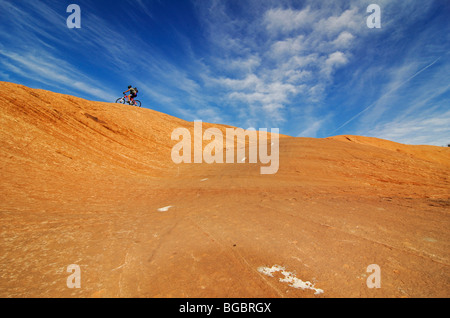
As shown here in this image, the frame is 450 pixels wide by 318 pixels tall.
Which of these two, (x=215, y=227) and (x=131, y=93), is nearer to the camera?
(x=215, y=227)

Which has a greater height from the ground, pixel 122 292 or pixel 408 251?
pixel 408 251

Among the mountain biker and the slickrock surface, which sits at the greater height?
the mountain biker

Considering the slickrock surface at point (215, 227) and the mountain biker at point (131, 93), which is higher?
the mountain biker at point (131, 93)

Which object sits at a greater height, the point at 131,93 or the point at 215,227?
the point at 131,93

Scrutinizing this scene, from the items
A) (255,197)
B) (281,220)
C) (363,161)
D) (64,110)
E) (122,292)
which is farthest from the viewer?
(64,110)

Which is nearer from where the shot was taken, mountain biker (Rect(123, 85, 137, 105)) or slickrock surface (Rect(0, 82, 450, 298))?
slickrock surface (Rect(0, 82, 450, 298))

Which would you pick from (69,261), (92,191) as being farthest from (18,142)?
(69,261)

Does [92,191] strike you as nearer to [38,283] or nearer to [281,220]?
[38,283]

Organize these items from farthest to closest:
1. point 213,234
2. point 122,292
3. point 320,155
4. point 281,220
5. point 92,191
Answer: point 320,155 < point 92,191 < point 281,220 < point 213,234 < point 122,292

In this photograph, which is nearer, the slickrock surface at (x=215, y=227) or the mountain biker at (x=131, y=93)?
the slickrock surface at (x=215, y=227)

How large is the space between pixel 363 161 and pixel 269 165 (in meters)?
5.05

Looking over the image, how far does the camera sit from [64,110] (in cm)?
1367

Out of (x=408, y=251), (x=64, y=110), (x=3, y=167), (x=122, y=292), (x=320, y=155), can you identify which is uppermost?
(x=64, y=110)

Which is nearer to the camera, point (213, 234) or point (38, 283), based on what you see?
point (38, 283)
